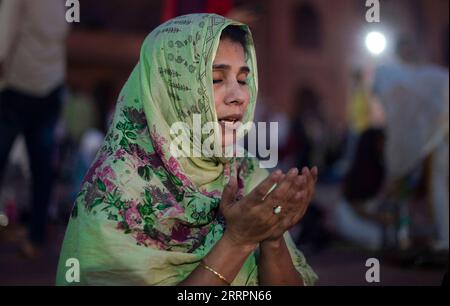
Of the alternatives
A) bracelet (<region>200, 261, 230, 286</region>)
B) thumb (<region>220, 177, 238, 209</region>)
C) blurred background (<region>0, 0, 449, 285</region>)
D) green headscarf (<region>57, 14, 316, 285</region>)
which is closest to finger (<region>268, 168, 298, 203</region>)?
thumb (<region>220, 177, 238, 209</region>)

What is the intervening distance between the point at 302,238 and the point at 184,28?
11.8ft

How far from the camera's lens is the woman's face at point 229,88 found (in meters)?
2.09

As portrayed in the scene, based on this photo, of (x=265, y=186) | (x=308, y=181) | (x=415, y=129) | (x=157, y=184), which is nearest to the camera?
(x=265, y=186)

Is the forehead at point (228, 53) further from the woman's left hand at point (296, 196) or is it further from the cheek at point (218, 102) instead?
the woman's left hand at point (296, 196)

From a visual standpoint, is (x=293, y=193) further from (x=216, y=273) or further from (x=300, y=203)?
(x=216, y=273)

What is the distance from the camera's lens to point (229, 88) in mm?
2092

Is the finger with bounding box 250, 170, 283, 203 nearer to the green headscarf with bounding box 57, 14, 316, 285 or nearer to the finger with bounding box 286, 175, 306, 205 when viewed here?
the finger with bounding box 286, 175, 306, 205

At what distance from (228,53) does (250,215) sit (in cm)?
62

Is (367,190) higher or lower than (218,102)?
lower

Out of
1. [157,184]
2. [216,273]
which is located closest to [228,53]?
[157,184]

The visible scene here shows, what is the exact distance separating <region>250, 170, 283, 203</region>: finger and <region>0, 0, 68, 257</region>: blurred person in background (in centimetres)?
319

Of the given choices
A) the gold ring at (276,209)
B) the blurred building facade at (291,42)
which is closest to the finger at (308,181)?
the gold ring at (276,209)

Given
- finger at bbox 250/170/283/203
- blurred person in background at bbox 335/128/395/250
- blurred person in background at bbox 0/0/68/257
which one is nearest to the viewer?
finger at bbox 250/170/283/203

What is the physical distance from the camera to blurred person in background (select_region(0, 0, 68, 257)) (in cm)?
457
